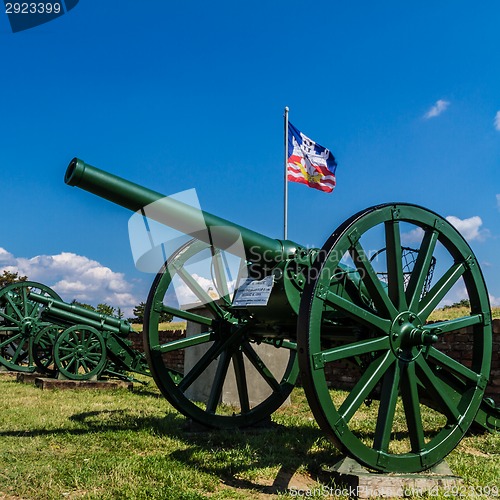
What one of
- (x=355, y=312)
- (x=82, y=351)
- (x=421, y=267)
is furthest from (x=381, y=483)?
(x=82, y=351)

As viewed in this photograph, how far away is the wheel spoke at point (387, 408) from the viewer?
13.5 ft

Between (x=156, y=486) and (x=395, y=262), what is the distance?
238 cm

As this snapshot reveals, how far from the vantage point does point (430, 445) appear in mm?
4379

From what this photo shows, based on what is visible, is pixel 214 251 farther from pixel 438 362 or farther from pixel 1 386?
pixel 1 386

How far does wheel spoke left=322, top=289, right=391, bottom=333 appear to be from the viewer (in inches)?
155

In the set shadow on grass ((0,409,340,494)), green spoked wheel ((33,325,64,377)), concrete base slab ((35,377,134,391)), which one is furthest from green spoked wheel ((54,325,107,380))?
shadow on grass ((0,409,340,494))

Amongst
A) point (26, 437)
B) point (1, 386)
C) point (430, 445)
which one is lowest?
point (1, 386)

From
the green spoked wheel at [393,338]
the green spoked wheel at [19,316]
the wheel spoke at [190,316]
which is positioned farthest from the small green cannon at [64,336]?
the green spoked wheel at [393,338]

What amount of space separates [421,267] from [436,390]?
97cm

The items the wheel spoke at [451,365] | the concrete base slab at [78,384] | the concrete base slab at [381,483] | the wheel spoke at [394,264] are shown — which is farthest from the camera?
the concrete base slab at [78,384]

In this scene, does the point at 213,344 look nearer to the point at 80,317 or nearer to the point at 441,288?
the point at 441,288

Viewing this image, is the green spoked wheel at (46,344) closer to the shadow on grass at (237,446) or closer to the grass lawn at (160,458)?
the grass lawn at (160,458)

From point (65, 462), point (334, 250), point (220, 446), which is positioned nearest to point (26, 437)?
point (65, 462)

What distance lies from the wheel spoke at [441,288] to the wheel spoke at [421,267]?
118 mm
